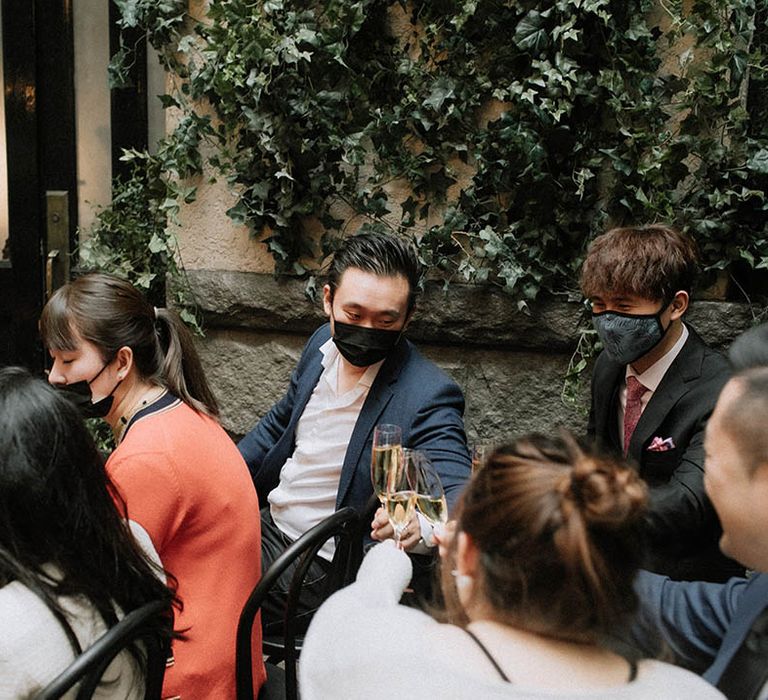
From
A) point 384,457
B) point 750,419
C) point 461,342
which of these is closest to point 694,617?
point 750,419

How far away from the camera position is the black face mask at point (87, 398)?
2287 millimetres

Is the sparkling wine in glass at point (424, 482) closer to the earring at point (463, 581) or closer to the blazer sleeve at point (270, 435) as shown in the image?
the earring at point (463, 581)

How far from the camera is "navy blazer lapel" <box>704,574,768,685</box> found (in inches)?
54.1

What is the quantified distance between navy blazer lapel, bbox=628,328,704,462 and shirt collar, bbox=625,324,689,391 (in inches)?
0.6

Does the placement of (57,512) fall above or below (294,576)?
above

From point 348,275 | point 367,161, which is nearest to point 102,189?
point 367,161

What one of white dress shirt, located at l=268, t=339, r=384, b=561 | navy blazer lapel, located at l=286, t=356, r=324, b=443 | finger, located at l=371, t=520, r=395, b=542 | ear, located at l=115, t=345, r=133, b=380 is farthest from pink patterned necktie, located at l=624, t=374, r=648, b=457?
ear, located at l=115, t=345, r=133, b=380

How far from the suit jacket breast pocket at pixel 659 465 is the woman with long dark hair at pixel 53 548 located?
54.4 inches

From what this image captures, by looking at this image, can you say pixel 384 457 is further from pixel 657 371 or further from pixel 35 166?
pixel 35 166

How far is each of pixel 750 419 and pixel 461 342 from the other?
213 cm

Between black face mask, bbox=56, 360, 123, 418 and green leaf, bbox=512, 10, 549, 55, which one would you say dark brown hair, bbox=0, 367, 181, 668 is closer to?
black face mask, bbox=56, 360, 123, 418

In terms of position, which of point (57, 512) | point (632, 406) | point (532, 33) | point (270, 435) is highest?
point (532, 33)

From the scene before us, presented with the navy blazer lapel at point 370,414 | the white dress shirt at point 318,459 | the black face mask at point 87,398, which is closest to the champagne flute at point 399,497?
the navy blazer lapel at point 370,414

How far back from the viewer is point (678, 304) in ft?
8.09
